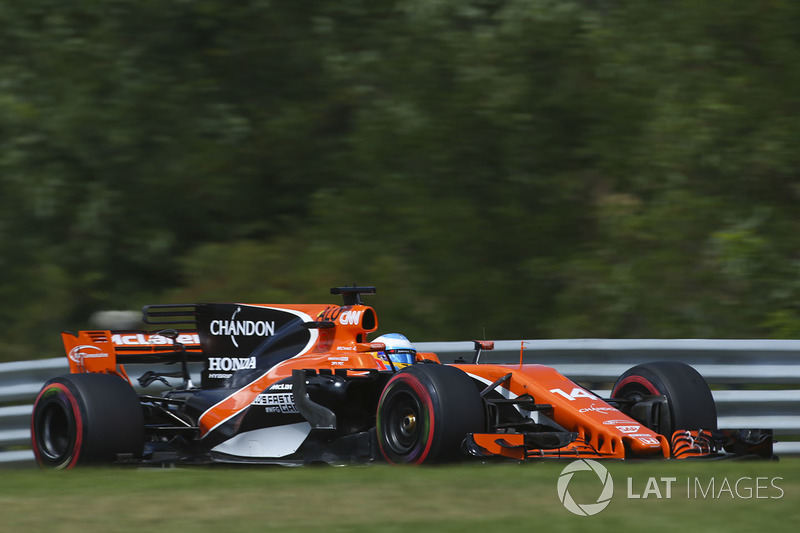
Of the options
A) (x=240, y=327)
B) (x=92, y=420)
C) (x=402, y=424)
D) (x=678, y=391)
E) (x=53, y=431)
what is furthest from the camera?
(x=240, y=327)

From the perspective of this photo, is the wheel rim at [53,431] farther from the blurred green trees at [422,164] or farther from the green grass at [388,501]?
the blurred green trees at [422,164]

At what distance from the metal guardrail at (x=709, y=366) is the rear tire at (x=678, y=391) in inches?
40.8

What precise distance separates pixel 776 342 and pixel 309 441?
3.57 metres

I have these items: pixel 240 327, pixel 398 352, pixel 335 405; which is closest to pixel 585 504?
pixel 335 405

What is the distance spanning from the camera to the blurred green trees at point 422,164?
12523 mm

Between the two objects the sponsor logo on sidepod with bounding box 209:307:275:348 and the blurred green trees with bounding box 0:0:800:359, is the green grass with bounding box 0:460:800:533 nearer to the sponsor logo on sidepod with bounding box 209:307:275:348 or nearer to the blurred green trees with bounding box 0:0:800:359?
the sponsor logo on sidepod with bounding box 209:307:275:348

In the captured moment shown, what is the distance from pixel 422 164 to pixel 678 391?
6.97 meters

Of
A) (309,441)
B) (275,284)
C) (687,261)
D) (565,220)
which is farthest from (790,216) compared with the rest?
(309,441)

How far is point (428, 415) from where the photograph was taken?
255 inches

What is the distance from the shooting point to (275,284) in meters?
13.7

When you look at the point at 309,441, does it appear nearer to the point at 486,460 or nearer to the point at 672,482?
the point at 486,460

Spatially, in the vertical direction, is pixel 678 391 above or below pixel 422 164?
below

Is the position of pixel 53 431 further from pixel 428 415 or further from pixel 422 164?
pixel 422 164

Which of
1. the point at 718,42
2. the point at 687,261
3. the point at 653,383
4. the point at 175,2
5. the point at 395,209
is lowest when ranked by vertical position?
the point at 653,383
